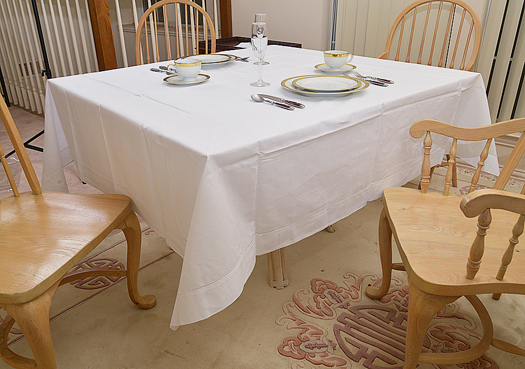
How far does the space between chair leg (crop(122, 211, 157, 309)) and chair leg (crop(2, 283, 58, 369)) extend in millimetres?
312

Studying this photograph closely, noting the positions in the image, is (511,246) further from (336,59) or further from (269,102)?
(336,59)

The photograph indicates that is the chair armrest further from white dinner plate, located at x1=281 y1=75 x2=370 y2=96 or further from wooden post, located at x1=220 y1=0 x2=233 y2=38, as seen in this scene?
wooden post, located at x1=220 y1=0 x2=233 y2=38

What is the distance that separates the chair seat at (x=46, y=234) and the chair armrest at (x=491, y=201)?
894 millimetres

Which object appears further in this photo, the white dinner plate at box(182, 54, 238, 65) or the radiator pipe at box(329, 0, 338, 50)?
the radiator pipe at box(329, 0, 338, 50)

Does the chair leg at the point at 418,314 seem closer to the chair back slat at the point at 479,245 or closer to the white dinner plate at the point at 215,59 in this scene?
the chair back slat at the point at 479,245

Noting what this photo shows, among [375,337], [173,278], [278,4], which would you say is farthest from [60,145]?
[278,4]

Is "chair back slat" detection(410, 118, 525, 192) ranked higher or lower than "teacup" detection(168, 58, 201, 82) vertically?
lower

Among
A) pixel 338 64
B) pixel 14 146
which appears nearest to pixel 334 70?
pixel 338 64

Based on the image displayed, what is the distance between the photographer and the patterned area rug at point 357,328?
1.29m

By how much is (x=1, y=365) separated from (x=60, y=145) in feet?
2.50

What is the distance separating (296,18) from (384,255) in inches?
101

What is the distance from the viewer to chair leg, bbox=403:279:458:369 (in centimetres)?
96

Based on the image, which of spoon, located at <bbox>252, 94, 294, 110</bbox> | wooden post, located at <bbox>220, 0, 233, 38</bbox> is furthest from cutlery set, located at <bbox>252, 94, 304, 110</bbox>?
wooden post, located at <bbox>220, 0, 233, 38</bbox>

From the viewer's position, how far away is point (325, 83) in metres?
1.40
